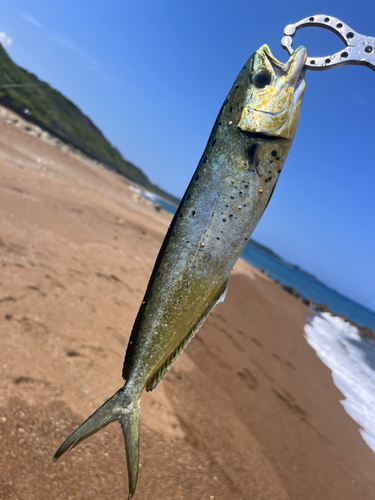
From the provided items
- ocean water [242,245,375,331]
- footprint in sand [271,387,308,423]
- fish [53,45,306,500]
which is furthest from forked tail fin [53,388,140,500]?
ocean water [242,245,375,331]

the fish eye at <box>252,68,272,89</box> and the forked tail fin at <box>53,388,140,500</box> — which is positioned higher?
the fish eye at <box>252,68,272,89</box>

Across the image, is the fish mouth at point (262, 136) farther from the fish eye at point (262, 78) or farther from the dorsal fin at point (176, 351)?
the dorsal fin at point (176, 351)

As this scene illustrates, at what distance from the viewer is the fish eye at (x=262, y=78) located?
1.53 meters

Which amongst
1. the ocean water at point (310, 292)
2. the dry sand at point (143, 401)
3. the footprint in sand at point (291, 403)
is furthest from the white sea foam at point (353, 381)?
the ocean water at point (310, 292)

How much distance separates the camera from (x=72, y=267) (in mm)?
4367

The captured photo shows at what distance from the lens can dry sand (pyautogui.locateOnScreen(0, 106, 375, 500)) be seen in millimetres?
2018

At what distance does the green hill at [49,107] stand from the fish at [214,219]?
28.2 m

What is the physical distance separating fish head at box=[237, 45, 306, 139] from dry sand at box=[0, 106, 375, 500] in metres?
2.41

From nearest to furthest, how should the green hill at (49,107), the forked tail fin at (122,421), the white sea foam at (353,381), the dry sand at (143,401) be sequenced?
the forked tail fin at (122,421), the dry sand at (143,401), the white sea foam at (353,381), the green hill at (49,107)

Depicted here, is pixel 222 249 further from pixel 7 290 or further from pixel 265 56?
pixel 7 290

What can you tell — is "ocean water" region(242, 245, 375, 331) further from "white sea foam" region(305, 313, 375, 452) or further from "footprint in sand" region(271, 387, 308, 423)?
"footprint in sand" region(271, 387, 308, 423)

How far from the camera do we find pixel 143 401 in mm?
2777

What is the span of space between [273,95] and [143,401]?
2.76m

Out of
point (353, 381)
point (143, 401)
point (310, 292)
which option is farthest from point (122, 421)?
point (310, 292)
